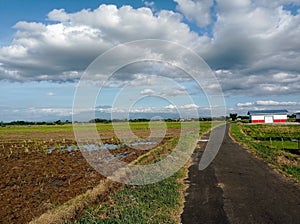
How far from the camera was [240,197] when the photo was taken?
8602mm

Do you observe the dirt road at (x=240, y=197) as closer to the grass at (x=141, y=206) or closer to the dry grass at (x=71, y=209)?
the grass at (x=141, y=206)

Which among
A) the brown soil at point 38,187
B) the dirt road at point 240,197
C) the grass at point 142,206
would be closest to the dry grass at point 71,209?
the grass at point 142,206

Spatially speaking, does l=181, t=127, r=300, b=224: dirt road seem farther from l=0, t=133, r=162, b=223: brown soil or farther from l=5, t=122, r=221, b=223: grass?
l=0, t=133, r=162, b=223: brown soil

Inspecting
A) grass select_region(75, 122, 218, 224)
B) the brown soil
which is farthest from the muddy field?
grass select_region(75, 122, 218, 224)

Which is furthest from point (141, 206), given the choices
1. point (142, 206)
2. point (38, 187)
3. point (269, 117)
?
point (269, 117)

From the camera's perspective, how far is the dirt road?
6.86 m

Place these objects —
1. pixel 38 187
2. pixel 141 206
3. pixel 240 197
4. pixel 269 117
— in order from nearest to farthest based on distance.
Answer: pixel 141 206 < pixel 240 197 < pixel 38 187 < pixel 269 117

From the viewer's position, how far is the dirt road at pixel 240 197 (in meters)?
6.86

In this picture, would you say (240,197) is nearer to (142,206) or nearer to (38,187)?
(142,206)

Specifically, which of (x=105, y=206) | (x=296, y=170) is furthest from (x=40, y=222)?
(x=296, y=170)

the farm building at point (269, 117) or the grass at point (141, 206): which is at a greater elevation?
the farm building at point (269, 117)

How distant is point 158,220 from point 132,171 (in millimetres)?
6567

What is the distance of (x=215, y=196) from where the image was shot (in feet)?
28.6

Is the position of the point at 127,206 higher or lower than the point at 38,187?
higher
